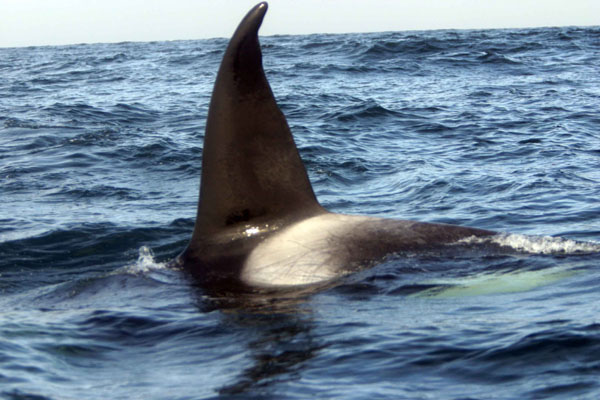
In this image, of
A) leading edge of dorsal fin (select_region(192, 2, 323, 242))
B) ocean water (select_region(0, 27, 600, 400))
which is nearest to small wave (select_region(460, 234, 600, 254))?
ocean water (select_region(0, 27, 600, 400))

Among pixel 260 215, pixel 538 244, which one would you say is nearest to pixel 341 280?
pixel 260 215

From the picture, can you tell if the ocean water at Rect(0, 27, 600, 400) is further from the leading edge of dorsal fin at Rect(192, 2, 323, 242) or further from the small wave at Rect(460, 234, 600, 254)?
the leading edge of dorsal fin at Rect(192, 2, 323, 242)

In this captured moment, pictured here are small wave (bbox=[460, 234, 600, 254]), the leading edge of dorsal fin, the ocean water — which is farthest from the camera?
small wave (bbox=[460, 234, 600, 254])

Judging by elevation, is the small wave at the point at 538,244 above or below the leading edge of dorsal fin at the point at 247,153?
below

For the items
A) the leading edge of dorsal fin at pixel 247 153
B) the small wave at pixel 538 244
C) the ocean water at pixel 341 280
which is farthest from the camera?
the small wave at pixel 538 244

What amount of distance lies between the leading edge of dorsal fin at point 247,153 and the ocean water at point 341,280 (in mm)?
696

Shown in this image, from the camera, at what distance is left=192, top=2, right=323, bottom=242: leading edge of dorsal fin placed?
19.9ft

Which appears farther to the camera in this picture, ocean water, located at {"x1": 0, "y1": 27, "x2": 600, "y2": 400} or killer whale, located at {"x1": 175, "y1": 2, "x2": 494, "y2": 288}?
killer whale, located at {"x1": 175, "y1": 2, "x2": 494, "y2": 288}

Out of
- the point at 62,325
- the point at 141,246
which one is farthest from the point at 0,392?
the point at 141,246

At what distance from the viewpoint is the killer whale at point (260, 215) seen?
6.11 metres

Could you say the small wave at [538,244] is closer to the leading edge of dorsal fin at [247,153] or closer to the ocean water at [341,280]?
the ocean water at [341,280]

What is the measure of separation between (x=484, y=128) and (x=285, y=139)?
12696 millimetres

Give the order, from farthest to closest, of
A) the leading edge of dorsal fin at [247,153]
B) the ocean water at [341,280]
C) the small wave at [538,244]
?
the small wave at [538,244] < the leading edge of dorsal fin at [247,153] < the ocean water at [341,280]

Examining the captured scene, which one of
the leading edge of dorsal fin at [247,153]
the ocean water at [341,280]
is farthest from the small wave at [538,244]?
the leading edge of dorsal fin at [247,153]
